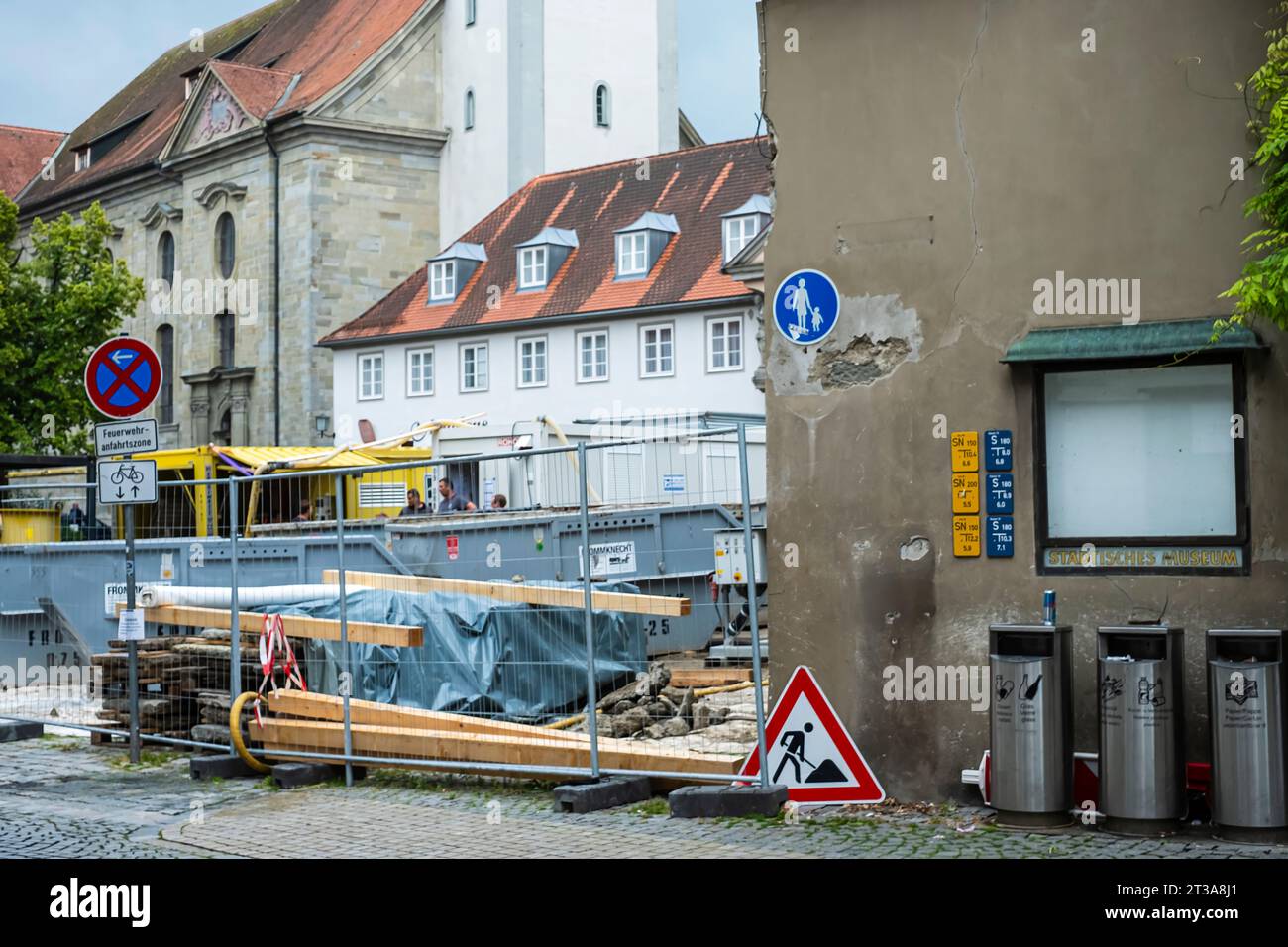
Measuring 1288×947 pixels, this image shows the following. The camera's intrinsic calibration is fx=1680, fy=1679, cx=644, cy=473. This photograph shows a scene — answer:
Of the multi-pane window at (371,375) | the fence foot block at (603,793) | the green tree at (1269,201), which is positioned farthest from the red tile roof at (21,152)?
the green tree at (1269,201)

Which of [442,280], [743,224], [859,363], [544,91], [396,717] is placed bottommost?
[396,717]

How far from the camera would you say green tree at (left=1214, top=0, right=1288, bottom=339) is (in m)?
8.45

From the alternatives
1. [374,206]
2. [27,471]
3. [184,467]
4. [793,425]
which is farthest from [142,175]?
[793,425]

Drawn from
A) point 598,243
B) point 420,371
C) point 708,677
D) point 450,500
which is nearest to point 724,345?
point 598,243

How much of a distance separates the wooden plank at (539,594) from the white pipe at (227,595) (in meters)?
1.25

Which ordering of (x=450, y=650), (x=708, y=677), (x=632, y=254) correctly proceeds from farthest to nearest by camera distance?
(x=632, y=254) → (x=450, y=650) → (x=708, y=677)

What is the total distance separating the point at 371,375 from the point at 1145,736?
147 feet

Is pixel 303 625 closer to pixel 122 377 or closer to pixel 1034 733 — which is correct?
pixel 122 377

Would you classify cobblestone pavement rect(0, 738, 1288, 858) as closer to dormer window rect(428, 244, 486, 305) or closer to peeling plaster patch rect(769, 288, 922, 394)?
peeling plaster patch rect(769, 288, 922, 394)

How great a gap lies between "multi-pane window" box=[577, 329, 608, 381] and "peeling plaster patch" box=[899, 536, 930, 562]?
34702 millimetres

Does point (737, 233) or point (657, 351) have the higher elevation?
point (737, 233)

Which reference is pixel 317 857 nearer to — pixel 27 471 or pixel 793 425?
pixel 793 425

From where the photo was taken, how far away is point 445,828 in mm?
10211
